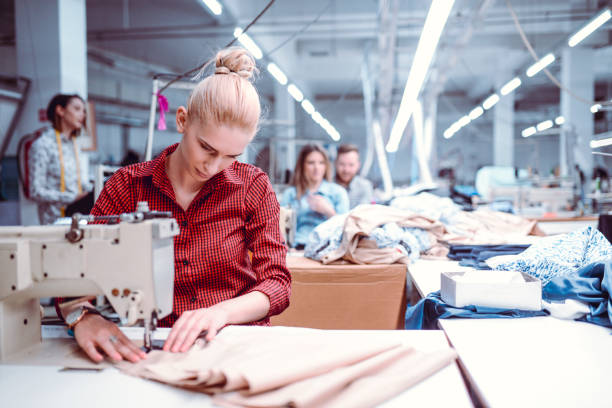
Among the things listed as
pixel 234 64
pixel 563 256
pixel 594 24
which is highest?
pixel 594 24

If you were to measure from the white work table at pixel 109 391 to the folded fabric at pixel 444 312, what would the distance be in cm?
37

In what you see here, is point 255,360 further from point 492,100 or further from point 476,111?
point 476,111

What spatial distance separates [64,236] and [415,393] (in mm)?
711

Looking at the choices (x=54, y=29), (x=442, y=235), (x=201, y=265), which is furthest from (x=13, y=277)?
(x=54, y=29)

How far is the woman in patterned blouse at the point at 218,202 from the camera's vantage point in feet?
3.62

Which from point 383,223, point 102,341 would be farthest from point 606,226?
point 102,341

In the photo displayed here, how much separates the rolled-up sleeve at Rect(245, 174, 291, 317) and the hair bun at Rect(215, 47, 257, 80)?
0.31 m

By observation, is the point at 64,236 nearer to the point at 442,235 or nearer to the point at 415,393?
the point at 415,393

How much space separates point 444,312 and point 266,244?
0.52m

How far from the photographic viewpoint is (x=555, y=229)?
392 centimetres

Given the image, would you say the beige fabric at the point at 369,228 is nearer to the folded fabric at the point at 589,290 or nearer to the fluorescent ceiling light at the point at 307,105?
the folded fabric at the point at 589,290

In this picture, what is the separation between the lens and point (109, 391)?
75cm

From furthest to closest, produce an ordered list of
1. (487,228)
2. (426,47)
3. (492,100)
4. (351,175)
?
1. (492,100)
2. (351,175)
3. (487,228)
4. (426,47)

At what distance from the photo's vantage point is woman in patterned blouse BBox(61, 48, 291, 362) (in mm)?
1104
